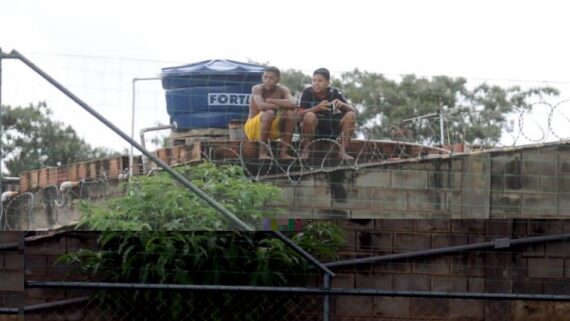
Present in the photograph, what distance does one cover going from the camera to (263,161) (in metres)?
8.03

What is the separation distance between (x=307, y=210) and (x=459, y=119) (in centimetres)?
116

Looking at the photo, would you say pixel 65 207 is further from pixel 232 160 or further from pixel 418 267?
pixel 418 267

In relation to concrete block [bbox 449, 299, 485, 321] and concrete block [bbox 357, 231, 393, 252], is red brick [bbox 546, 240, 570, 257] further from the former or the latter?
concrete block [bbox 357, 231, 393, 252]

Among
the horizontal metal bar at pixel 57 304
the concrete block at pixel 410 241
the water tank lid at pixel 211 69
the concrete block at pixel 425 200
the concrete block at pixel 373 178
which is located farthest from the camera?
the concrete block at pixel 410 241

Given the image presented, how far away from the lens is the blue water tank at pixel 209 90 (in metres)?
7.97

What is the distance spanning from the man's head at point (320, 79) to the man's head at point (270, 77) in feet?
0.71

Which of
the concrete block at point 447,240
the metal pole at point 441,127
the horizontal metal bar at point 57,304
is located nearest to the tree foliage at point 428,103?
the metal pole at point 441,127

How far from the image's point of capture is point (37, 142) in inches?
316

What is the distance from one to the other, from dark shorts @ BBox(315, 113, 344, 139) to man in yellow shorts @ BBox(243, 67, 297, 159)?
172 millimetres

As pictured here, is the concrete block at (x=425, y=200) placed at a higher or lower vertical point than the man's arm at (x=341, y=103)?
lower

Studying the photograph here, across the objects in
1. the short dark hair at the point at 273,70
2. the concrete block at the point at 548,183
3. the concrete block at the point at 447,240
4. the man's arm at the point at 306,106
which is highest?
the short dark hair at the point at 273,70

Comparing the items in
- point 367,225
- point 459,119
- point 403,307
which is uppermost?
point 459,119

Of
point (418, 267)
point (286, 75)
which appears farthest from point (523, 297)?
point (286, 75)

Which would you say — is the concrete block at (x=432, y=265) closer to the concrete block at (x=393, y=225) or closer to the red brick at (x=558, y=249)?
the concrete block at (x=393, y=225)
